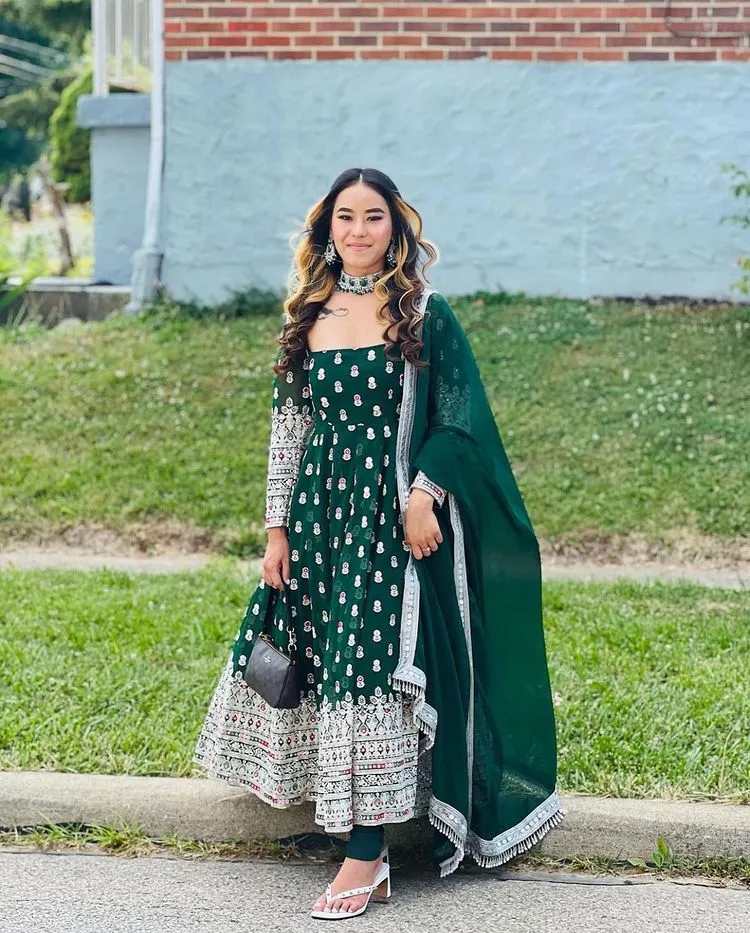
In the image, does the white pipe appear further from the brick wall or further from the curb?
the curb

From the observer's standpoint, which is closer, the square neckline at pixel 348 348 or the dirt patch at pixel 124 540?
the square neckline at pixel 348 348

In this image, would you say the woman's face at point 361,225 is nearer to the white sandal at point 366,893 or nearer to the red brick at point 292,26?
the white sandal at point 366,893

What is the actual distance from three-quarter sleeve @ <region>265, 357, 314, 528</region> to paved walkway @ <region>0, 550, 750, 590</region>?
274 cm

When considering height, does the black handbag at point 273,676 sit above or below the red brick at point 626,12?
below

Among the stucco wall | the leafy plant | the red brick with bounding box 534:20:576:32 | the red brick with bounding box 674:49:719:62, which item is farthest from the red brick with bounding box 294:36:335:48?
the leafy plant

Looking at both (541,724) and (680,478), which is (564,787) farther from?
(680,478)

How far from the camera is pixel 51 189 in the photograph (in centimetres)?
2134

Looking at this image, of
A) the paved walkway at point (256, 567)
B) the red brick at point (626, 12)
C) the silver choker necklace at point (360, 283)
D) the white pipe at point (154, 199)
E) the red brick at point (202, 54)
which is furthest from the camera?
the white pipe at point (154, 199)

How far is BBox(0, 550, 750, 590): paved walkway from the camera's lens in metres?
6.46

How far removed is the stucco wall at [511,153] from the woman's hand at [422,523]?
6419mm

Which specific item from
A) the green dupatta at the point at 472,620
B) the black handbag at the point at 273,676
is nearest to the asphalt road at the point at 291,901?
the green dupatta at the point at 472,620

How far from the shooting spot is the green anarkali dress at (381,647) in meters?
3.56

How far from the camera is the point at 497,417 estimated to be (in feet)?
25.9

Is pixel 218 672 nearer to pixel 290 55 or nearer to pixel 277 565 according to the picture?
pixel 277 565
